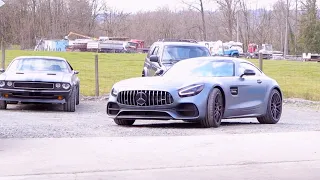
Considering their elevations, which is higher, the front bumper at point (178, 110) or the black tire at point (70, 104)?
the front bumper at point (178, 110)

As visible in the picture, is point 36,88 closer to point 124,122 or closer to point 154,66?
point 154,66

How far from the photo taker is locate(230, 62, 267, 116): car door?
1224cm

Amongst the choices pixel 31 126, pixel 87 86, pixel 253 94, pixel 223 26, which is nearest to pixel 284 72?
pixel 87 86

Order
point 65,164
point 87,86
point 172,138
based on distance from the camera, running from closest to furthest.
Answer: point 65,164
point 172,138
point 87,86

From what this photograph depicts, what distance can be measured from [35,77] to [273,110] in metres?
5.65

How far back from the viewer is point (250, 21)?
309 feet

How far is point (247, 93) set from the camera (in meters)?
12.5

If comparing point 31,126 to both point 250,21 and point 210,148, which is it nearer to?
point 210,148

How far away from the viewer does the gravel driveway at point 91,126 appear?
10.3 metres

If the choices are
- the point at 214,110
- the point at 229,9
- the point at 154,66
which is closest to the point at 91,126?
the point at 214,110

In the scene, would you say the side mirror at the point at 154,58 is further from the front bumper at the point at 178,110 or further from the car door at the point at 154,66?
the front bumper at the point at 178,110

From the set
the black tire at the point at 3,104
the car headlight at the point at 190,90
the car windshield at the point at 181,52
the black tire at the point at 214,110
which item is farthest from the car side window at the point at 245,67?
the black tire at the point at 3,104

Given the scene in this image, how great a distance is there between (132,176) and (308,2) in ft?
257

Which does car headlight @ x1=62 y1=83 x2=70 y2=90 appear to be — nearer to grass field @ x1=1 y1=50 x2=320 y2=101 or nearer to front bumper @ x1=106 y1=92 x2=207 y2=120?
front bumper @ x1=106 y1=92 x2=207 y2=120
